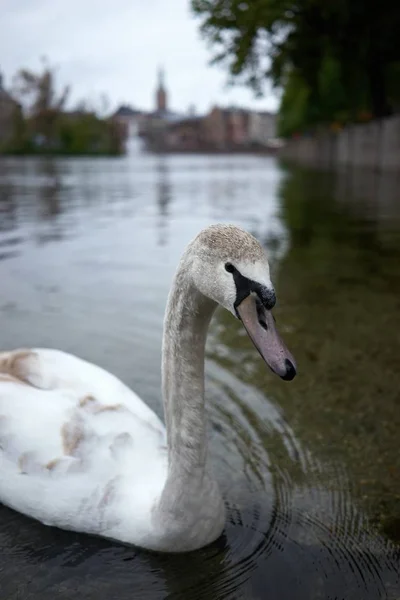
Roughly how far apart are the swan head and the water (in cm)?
87

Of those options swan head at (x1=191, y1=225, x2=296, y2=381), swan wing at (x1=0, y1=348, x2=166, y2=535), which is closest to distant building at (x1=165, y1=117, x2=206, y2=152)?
swan wing at (x1=0, y1=348, x2=166, y2=535)

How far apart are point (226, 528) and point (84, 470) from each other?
1.91 ft

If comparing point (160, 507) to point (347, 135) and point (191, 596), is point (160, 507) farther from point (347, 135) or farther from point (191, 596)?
point (347, 135)

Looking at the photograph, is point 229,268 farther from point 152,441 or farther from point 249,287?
point 152,441

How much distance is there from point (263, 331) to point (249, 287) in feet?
0.43

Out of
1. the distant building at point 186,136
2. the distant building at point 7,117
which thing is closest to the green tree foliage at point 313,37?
the distant building at point 7,117

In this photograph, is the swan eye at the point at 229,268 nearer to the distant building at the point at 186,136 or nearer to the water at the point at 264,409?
the water at the point at 264,409

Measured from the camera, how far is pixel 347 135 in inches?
1300

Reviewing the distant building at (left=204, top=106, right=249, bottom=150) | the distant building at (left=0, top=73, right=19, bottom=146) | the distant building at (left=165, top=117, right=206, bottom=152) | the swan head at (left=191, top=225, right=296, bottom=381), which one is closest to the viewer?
the swan head at (left=191, top=225, right=296, bottom=381)

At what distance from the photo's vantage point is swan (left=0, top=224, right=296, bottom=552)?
192 cm

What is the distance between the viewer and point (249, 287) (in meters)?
1.88

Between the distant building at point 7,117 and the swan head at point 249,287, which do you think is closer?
the swan head at point 249,287

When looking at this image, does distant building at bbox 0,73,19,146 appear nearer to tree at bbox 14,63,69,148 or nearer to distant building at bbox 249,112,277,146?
tree at bbox 14,63,69,148

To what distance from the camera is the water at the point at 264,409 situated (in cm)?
228
